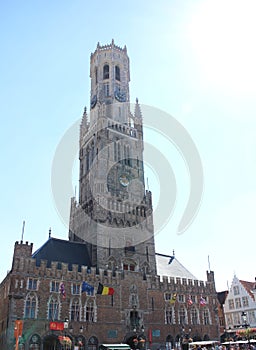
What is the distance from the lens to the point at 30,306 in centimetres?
3888

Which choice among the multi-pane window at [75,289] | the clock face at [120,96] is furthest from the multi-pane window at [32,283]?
the clock face at [120,96]

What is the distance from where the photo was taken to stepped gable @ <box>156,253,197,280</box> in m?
55.2

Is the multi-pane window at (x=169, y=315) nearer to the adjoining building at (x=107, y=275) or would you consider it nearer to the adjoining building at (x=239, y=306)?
the adjoining building at (x=107, y=275)

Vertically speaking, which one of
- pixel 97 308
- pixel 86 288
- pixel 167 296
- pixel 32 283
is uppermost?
pixel 32 283

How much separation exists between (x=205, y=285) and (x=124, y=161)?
79.8 feet

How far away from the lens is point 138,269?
5056 centimetres

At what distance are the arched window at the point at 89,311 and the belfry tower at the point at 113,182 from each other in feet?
18.9

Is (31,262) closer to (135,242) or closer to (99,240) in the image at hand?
(99,240)

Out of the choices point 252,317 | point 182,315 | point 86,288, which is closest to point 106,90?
point 86,288

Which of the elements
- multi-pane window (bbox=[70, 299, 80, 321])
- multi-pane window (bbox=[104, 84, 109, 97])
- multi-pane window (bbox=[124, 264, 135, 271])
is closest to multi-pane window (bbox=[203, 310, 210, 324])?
multi-pane window (bbox=[124, 264, 135, 271])

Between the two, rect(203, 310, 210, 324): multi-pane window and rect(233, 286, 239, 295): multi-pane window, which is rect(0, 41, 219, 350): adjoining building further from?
rect(233, 286, 239, 295): multi-pane window

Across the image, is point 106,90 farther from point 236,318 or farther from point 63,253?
point 236,318

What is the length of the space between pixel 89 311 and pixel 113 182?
2107 centimetres

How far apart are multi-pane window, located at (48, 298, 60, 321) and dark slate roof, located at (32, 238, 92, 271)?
14.6ft
